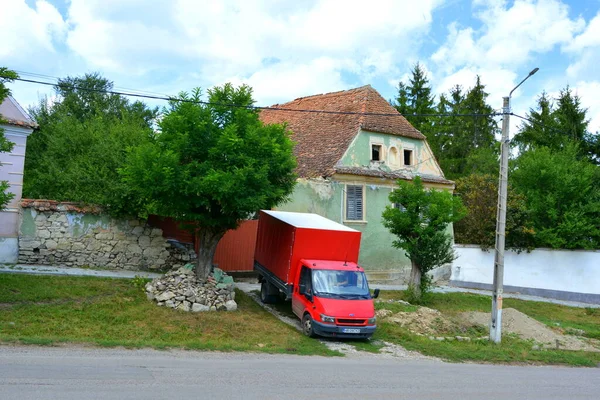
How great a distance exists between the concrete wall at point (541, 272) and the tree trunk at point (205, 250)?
53.0 ft

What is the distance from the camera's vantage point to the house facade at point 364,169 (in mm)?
24625

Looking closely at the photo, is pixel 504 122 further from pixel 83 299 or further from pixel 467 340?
pixel 83 299

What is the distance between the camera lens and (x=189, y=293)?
15.6 meters

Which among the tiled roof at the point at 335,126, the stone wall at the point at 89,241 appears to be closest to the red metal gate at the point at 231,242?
the stone wall at the point at 89,241

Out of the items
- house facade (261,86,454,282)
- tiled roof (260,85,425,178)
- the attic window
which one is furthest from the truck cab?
the attic window

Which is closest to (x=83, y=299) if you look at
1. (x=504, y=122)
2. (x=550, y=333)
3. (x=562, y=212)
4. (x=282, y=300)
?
(x=282, y=300)

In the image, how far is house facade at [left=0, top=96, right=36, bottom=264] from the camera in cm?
1836

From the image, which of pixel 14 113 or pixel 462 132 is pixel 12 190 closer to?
pixel 14 113

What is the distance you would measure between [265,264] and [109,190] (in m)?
6.42

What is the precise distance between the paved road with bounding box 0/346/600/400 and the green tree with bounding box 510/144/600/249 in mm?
14435

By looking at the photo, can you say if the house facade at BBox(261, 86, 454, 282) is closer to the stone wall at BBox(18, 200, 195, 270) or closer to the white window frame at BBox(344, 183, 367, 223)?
the white window frame at BBox(344, 183, 367, 223)

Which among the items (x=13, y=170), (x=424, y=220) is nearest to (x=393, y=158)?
(x=424, y=220)

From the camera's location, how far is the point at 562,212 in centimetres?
2636

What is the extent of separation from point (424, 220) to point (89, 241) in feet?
40.7
